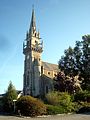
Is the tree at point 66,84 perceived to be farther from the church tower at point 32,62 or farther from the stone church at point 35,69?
the church tower at point 32,62

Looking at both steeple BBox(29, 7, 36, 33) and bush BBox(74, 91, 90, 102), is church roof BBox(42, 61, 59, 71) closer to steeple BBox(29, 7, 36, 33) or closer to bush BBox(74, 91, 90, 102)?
steeple BBox(29, 7, 36, 33)

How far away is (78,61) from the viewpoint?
207ft

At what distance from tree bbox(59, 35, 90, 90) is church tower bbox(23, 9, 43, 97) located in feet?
74.8

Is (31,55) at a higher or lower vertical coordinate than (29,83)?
higher

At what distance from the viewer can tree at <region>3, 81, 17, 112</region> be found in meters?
39.2

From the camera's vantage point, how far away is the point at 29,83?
8831 centimetres

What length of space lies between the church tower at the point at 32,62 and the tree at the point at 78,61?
22.8 m

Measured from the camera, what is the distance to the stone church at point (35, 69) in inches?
3356

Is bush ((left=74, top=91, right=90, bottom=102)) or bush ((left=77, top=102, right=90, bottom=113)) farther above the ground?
bush ((left=74, top=91, right=90, bottom=102))

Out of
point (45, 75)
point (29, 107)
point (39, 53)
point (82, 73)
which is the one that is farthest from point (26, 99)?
point (39, 53)

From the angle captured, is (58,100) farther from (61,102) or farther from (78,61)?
(78,61)

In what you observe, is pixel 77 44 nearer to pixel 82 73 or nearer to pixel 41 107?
pixel 82 73

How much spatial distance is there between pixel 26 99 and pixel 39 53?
55.4 m

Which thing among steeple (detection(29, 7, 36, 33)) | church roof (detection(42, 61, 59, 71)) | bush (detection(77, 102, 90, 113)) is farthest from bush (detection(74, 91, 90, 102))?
steeple (detection(29, 7, 36, 33))
